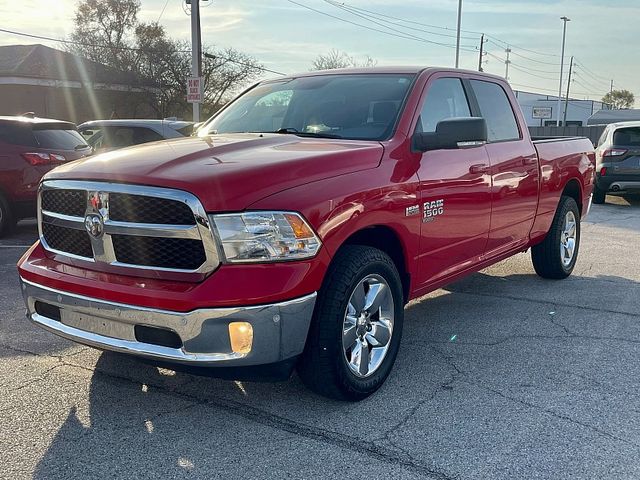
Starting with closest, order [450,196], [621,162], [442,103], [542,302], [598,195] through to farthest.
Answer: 1. [450,196]
2. [442,103]
3. [542,302]
4. [621,162]
5. [598,195]

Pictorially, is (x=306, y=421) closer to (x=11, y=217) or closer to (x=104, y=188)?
(x=104, y=188)

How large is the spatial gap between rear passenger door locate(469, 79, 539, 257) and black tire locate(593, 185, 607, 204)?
9077mm

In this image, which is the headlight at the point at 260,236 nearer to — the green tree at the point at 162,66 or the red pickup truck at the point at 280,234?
the red pickup truck at the point at 280,234

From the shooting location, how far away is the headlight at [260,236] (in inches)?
118

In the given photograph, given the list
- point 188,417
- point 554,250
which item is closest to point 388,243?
point 188,417

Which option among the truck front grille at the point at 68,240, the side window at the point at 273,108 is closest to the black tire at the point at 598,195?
the side window at the point at 273,108

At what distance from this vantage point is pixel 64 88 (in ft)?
113

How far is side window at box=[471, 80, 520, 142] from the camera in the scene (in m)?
5.26

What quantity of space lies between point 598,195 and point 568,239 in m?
8.19

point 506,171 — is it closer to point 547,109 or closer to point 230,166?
point 230,166

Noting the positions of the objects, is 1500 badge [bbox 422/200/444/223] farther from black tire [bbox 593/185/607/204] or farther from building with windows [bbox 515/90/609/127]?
building with windows [bbox 515/90/609/127]

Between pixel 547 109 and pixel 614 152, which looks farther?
pixel 547 109

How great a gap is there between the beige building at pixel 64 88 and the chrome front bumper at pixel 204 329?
1211 inches

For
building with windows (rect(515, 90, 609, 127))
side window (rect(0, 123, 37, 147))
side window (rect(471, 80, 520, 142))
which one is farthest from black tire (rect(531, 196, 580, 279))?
building with windows (rect(515, 90, 609, 127))
